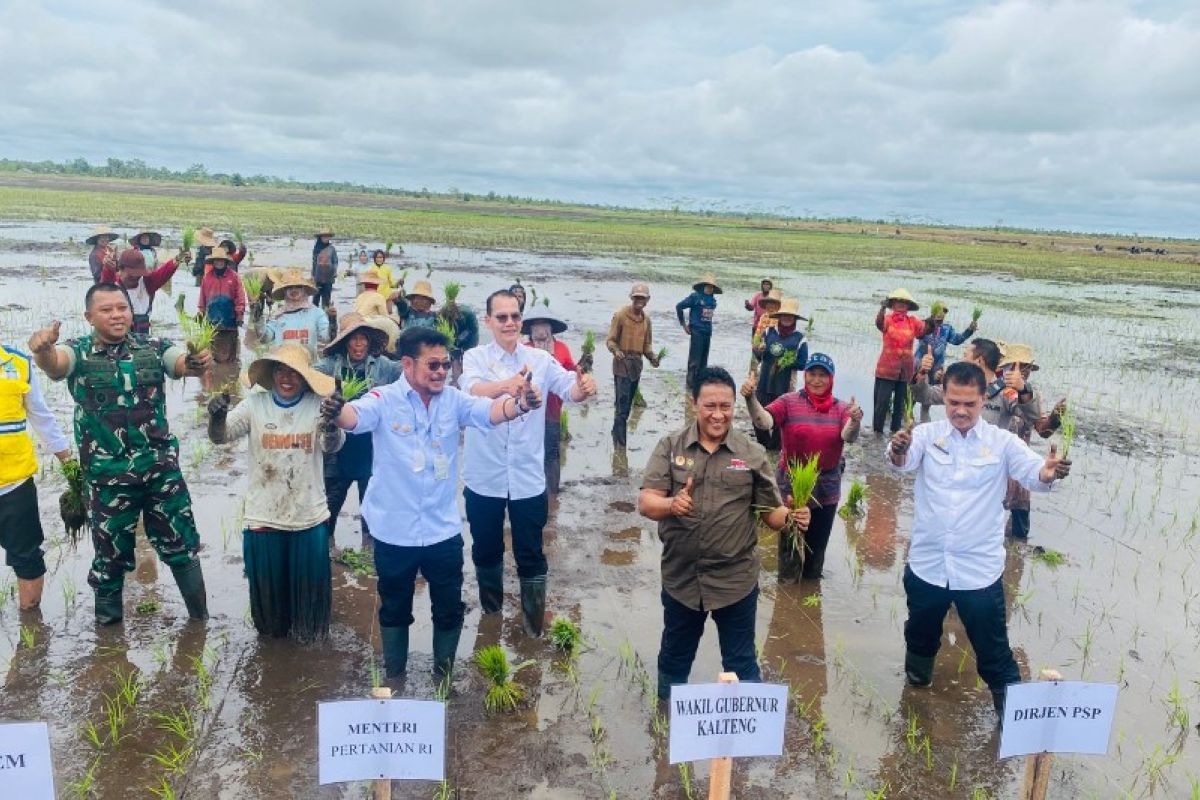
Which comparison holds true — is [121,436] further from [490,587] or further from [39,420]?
[490,587]

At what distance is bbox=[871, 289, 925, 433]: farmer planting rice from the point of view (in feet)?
31.4

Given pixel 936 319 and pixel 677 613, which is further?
pixel 936 319

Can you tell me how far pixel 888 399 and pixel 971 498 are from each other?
20.9ft

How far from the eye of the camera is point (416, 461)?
4098 mm

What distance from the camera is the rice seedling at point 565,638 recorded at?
193 inches

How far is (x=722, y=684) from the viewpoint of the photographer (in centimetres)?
291

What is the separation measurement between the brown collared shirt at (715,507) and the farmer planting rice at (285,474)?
72.1 inches

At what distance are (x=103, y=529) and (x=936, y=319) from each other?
30.0 feet

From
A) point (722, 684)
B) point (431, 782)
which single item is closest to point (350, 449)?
point (431, 782)

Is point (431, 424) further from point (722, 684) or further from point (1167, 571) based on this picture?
point (1167, 571)

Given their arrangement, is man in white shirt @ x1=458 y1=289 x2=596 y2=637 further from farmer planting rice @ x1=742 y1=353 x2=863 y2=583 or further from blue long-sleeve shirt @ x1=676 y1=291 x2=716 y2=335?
blue long-sleeve shirt @ x1=676 y1=291 x2=716 y2=335

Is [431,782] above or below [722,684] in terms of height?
below

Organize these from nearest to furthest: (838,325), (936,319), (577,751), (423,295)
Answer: (577,751) → (423,295) → (936,319) → (838,325)

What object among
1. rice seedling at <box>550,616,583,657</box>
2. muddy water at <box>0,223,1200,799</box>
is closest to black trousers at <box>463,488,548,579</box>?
rice seedling at <box>550,616,583,657</box>
